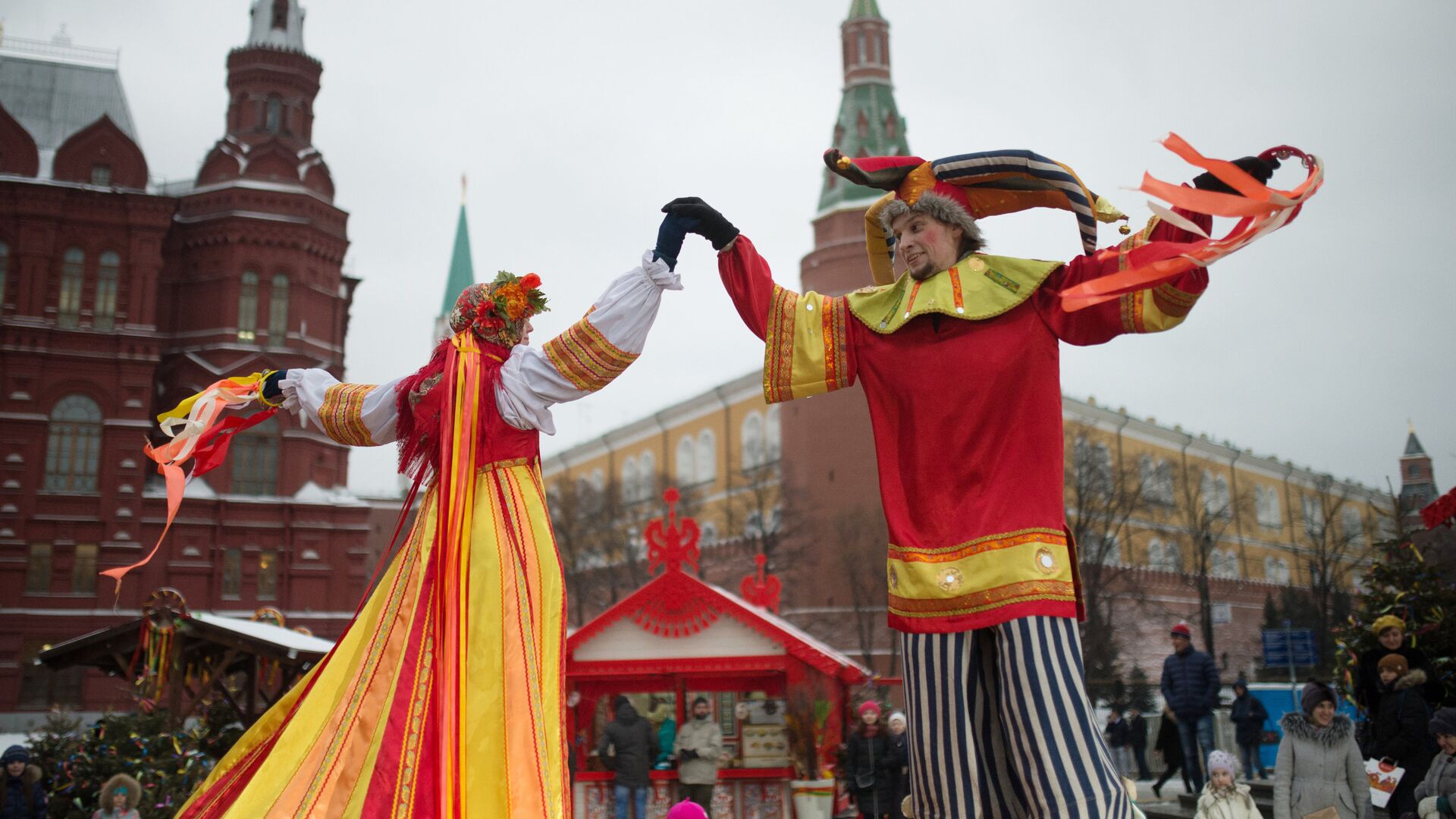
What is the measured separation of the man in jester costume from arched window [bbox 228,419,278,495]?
36.1 metres

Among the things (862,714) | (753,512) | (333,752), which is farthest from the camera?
(753,512)

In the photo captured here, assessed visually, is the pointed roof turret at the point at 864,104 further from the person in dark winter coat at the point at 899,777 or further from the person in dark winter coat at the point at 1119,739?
the person in dark winter coat at the point at 899,777

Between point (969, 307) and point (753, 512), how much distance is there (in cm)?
4300

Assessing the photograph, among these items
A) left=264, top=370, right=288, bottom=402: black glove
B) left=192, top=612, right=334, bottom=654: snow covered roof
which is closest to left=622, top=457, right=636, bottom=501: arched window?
left=192, top=612, right=334, bottom=654: snow covered roof

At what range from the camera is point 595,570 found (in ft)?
144

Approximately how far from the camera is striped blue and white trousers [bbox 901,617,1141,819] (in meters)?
2.97

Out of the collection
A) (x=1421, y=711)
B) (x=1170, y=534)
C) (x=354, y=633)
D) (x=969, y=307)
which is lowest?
(x=1421, y=711)

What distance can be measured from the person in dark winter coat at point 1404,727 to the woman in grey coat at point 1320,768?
49cm

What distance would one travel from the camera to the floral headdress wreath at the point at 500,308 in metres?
4.80

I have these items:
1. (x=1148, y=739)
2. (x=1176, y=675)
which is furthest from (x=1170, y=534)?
(x=1176, y=675)

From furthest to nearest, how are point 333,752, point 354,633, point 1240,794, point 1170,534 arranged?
point 1170,534, point 1240,794, point 354,633, point 333,752

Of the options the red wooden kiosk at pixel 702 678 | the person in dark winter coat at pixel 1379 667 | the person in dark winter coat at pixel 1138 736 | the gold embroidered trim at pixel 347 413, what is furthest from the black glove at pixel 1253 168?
the person in dark winter coat at pixel 1138 736

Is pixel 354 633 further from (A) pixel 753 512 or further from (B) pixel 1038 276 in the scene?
(A) pixel 753 512

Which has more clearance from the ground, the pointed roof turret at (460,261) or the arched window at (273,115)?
the pointed roof turret at (460,261)
